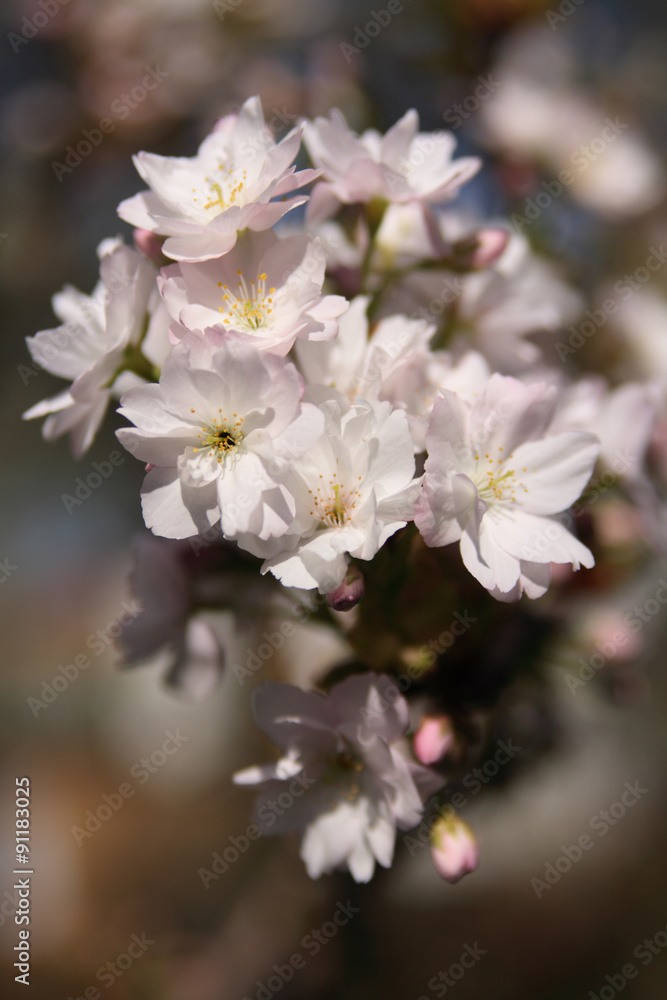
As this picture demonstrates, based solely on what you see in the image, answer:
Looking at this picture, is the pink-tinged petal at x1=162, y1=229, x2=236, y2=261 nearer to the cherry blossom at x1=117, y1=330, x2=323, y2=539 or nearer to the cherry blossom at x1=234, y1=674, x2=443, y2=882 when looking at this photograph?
the cherry blossom at x1=117, y1=330, x2=323, y2=539

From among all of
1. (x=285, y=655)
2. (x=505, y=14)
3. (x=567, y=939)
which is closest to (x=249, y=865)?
(x=285, y=655)

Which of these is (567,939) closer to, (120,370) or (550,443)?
(550,443)

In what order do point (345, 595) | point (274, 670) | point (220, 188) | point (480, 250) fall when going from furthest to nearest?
point (274, 670)
point (480, 250)
point (220, 188)
point (345, 595)

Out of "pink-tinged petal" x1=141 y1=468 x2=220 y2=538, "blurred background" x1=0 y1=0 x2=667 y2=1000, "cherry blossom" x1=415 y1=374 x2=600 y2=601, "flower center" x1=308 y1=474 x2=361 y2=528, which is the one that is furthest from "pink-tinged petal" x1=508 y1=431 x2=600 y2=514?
"blurred background" x1=0 y1=0 x2=667 y2=1000

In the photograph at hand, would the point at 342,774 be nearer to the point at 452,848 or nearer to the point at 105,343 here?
the point at 452,848

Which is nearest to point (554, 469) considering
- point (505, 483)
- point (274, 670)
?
point (505, 483)

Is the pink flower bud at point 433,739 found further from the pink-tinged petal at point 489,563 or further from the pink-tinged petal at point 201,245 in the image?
the pink-tinged petal at point 201,245

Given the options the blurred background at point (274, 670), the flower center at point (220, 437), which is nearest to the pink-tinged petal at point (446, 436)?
the flower center at point (220, 437)
